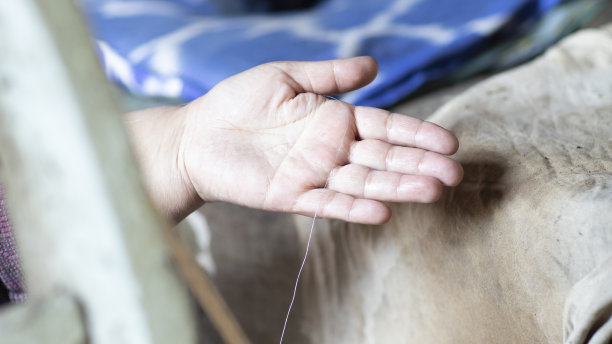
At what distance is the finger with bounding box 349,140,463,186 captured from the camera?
0.58 metres

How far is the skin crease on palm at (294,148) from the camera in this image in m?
0.62

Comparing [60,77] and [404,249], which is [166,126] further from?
[60,77]

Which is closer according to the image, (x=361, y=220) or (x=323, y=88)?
(x=361, y=220)

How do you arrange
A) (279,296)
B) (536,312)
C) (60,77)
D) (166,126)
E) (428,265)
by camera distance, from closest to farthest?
(60,77)
(536,312)
(428,265)
(166,126)
(279,296)

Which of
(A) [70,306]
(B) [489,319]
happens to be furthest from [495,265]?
(A) [70,306]

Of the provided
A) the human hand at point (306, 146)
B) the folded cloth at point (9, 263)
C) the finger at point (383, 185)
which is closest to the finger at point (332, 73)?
the human hand at point (306, 146)

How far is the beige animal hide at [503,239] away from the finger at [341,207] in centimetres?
10

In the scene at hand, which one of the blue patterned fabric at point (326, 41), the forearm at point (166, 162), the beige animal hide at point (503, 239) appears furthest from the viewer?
the blue patterned fabric at point (326, 41)

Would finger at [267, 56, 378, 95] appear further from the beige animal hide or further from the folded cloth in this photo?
the folded cloth

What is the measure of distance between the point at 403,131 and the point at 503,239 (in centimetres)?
17

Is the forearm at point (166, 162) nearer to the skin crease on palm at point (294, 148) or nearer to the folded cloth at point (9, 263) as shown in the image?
the skin crease on palm at point (294, 148)

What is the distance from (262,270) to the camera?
94 centimetres

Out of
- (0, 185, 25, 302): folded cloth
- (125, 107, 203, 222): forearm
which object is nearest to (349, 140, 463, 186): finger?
(125, 107, 203, 222): forearm

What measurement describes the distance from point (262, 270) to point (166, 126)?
318mm
